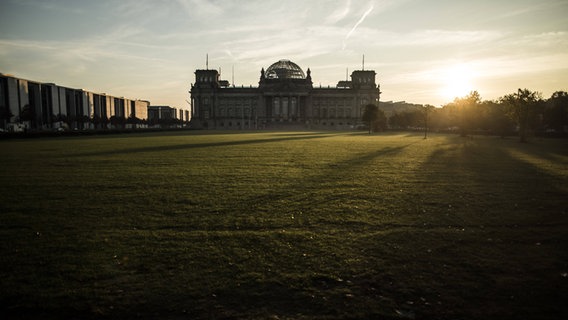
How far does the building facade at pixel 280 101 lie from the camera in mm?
134250

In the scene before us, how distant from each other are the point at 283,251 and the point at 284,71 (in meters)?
139

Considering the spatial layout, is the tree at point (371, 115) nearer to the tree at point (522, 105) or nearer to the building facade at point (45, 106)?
the tree at point (522, 105)

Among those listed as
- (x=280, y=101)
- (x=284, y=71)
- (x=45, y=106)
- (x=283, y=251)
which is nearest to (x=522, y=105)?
(x=283, y=251)

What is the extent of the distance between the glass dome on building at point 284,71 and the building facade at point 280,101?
432 millimetres

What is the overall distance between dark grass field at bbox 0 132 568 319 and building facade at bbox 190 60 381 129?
404ft

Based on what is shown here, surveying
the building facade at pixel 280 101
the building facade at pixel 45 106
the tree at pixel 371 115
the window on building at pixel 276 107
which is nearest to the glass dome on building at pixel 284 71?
the building facade at pixel 280 101

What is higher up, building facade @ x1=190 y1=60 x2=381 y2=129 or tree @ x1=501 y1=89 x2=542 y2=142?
building facade @ x1=190 y1=60 x2=381 y2=129

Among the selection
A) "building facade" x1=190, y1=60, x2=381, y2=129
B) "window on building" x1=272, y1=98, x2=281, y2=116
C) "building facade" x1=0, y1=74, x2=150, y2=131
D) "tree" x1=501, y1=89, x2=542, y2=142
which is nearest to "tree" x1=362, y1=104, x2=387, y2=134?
"tree" x1=501, y1=89, x2=542, y2=142

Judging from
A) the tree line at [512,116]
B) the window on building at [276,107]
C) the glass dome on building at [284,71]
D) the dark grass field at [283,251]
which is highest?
the glass dome on building at [284,71]

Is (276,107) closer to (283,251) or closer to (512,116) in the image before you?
(512,116)

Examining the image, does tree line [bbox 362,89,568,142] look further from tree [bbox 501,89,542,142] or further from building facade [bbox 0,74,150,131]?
building facade [bbox 0,74,150,131]

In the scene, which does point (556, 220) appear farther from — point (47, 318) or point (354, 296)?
point (47, 318)

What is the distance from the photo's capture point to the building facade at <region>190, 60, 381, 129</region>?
134250 millimetres

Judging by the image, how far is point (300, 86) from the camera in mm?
133375
